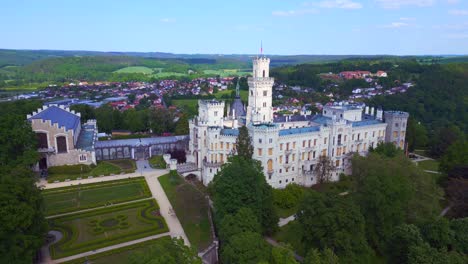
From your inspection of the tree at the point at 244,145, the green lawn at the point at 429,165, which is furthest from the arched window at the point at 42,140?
the green lawn at the point at 429,165

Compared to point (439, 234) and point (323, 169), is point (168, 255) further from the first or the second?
point (323, 169)

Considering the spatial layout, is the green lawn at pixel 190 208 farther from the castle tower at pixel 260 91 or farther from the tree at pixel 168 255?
the castle tower at pixel 260 91

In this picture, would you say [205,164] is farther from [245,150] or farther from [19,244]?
[19,244]

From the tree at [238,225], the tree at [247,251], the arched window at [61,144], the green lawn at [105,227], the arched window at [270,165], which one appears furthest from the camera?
the arched window at [61,144]

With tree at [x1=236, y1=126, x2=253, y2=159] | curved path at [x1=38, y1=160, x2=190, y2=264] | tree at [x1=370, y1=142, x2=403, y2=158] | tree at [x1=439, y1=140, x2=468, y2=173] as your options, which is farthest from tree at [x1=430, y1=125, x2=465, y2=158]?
curved path at [x1=38, y1=160, x2=190, y2=264]

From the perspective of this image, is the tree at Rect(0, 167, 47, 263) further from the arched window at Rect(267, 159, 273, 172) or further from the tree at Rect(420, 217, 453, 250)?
the tree at Rect(420, 217, 453, 250)

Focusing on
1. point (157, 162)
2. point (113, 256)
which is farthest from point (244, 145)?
point (113, 256)

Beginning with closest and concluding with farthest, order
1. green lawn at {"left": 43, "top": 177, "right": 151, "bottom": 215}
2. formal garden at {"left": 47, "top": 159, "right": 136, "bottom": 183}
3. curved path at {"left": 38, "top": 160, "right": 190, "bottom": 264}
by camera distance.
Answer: curved path at {"left": 38, "top": 160, "right": 190, "bottom": 264}, green lawn at {"left": 43, "top": 177, "right": 151, "bottom": 215}, formal garden at {"left": 47, "top": 159, "right": 136, "bottom": 183}
